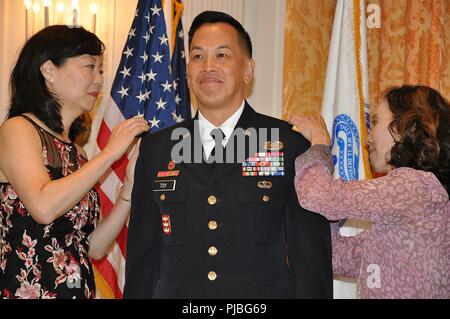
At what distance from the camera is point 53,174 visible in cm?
258

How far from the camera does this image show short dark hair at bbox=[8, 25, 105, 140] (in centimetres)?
268

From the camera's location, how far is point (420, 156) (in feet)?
7.29

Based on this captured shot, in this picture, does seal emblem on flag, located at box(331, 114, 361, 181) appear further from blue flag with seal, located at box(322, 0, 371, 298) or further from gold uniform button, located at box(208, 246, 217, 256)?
gold uniform button, located at box(208, 246, 217, 256)

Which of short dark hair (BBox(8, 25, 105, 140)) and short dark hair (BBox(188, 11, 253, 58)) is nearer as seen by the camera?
short dark hair (BBox(188, 11, 253, 58))

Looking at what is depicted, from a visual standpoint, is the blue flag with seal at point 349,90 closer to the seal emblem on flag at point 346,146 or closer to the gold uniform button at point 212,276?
the seal emblem on flag at point 346,146

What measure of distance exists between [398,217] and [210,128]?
2.54 feet

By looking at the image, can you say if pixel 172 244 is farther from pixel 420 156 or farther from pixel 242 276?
pixel 420 156

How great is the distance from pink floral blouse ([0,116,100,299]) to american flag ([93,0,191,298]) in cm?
89

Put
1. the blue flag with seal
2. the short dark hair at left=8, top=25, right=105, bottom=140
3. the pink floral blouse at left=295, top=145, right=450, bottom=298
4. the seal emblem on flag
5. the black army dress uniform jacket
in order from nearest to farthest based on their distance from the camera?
the pink floral blouse at left=295, top=145, right=450, bottom=298 < the black army dress uniform jacket < the short dark hair at left=8, top=25, right=105, bottom=140 < the seal emblem on flag < the blue flag with seal

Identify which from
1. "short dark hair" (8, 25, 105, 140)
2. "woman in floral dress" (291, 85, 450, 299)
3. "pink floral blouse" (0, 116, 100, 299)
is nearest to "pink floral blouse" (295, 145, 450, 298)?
"woman in floral dress" (291, 85, 450, 299)

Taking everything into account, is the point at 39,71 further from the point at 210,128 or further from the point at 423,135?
the point at 423,135

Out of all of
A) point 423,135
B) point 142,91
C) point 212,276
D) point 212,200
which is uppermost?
point 142,91

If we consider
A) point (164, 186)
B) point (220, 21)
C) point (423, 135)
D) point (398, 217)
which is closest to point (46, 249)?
point (164, 186)
